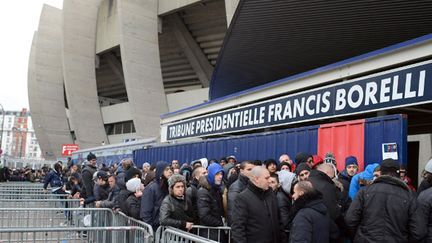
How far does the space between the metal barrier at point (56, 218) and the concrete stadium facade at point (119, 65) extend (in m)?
17.2

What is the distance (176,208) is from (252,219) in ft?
4.08

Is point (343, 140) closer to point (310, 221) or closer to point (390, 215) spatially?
point (390, 215)

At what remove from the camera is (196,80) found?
38344 mm

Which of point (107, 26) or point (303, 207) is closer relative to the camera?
point (303, 207)

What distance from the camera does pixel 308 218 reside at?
147 inches

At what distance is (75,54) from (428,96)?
3531cm

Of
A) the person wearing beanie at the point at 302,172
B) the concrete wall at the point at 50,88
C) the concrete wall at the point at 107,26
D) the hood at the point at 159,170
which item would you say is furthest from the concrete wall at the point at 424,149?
the concrete wall at the point at 50,88

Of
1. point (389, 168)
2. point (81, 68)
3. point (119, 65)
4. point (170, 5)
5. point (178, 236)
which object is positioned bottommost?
point (178, 236)

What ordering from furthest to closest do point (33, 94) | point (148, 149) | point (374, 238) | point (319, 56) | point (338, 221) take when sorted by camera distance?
point (33, 94)
point (148, 149)
point (319, 56)
point (338, 221)
point (374, 238)

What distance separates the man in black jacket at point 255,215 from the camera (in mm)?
4141

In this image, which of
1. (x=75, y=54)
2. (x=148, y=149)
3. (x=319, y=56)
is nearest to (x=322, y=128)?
(x=319, y=56)

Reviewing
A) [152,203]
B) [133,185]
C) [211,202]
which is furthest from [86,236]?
[211,202]

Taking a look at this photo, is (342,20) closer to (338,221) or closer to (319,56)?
(319,56)

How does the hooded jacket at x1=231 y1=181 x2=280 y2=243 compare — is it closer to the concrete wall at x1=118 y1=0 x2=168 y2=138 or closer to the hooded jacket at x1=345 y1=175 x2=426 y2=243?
the hooded jacket at x1=345 y1=175 x2=426 y2=243
